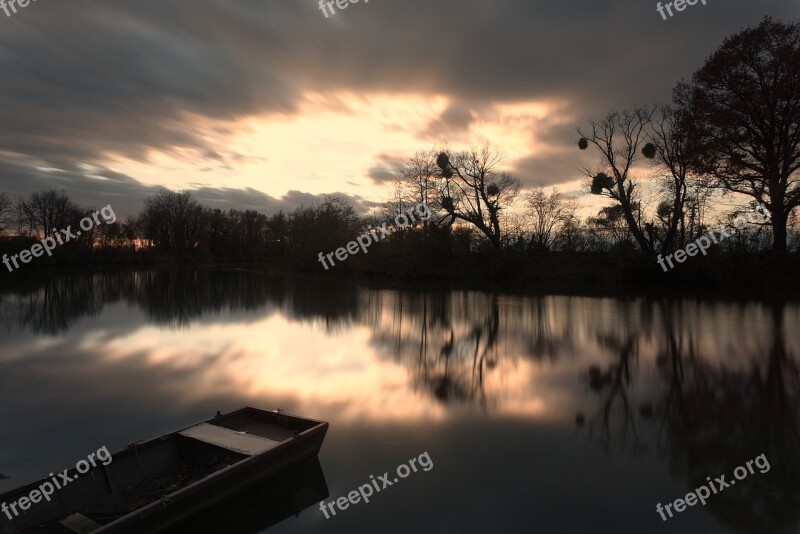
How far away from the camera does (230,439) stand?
211 inches

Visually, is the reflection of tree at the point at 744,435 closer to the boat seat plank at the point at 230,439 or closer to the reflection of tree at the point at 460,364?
the reflection of tree at the point at 460,364

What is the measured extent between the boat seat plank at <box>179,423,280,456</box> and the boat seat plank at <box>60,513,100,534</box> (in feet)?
4.21

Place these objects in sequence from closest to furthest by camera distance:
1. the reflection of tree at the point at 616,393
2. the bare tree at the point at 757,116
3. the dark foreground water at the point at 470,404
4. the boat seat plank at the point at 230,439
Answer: the dark foreground water at the point at 470,404 < the boat seat plank at the point at 230,439 < the reflection of tree at the point at 616,393 < the bare tree at the point at 757,116

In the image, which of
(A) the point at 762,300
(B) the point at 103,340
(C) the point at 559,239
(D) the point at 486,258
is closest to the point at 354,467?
(B) the point at 103,340

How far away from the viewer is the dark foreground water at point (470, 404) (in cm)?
482

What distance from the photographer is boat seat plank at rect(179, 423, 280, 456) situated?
509 cm

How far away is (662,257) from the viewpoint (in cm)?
2998

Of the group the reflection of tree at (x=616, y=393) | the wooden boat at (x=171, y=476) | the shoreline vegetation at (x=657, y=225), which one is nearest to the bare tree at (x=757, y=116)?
the shoreline vegetation at (x=657, y=225)

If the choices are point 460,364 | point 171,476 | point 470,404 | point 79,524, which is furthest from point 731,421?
point 79,524

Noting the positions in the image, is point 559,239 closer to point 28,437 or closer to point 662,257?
point 662,257

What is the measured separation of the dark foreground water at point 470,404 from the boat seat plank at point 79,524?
3.73 ft

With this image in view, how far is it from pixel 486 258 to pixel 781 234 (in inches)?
689

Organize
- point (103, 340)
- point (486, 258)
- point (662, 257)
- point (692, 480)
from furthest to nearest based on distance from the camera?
point (486, 258) → point (662, 257) → point (103, 340) → point (692, 480)

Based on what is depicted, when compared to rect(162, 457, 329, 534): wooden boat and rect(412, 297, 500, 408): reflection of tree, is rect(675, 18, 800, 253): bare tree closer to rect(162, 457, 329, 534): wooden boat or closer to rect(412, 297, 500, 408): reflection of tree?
rect(412, 297, 500, 408): reflection of tree
